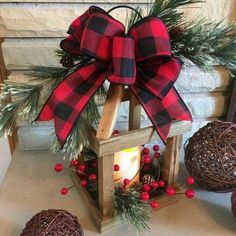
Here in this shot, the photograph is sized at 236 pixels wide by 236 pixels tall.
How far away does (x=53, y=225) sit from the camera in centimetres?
46

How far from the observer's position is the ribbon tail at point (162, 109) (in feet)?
1.47

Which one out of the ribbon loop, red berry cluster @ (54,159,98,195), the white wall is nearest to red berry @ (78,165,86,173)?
red berry cluster @ (54,159,98,195)

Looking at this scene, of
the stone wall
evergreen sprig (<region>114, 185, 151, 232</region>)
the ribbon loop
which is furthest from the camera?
the stone wall

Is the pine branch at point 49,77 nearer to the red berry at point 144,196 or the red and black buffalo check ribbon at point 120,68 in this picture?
the red and black buffalo check ribbon at point 120,68

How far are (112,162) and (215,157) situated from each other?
0.63 feet

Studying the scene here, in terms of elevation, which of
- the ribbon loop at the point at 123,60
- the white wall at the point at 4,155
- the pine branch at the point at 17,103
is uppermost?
the ribbon loop at the point at 123,60

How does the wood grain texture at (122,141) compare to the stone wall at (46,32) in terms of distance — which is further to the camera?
the stone wall at (46,32)

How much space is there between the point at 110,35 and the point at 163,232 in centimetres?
35

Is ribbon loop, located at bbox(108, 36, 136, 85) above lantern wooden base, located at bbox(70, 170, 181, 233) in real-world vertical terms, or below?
above

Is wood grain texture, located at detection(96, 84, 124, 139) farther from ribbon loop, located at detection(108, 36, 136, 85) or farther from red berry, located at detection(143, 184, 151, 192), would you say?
red berry, located at detection(143, 184, 151, 192)

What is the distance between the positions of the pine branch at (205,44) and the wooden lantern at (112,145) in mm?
110

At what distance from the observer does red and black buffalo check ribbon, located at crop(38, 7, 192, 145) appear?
0.40m

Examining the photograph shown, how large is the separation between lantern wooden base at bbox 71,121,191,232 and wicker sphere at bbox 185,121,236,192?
0.04 meters

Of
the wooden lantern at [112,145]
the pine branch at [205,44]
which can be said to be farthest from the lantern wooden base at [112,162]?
the pine branch at [205,44]
